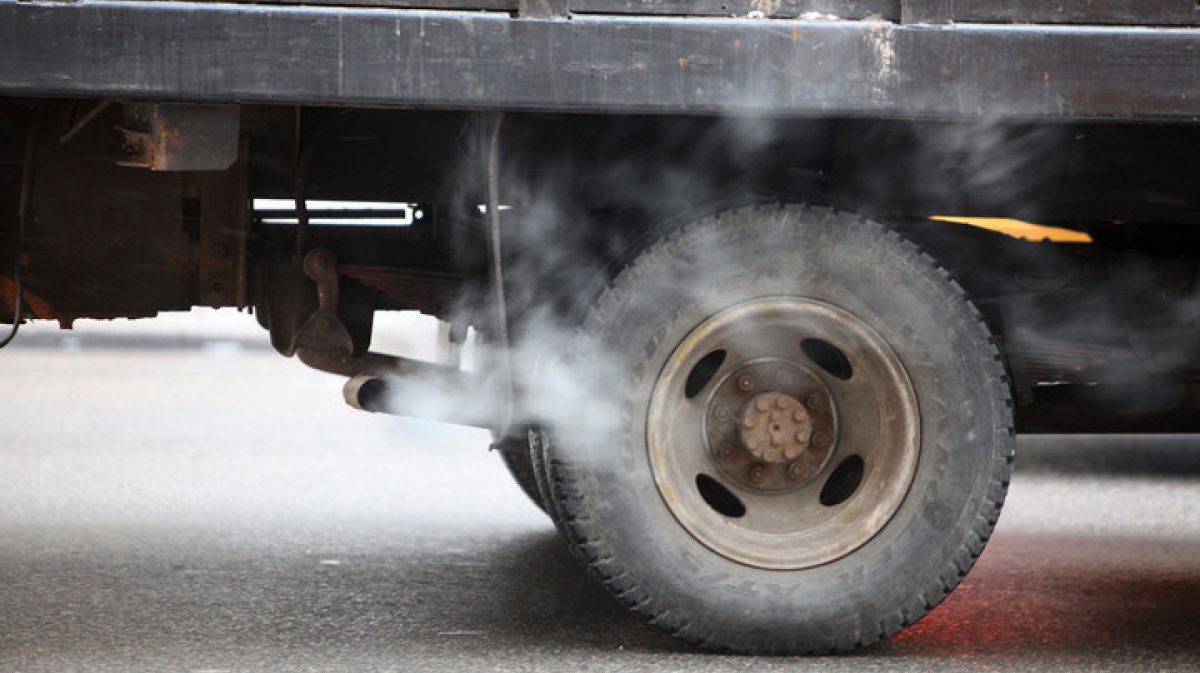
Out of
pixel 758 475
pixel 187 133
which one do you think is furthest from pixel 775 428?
pixel 187 133

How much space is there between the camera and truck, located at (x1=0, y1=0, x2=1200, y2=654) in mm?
3377

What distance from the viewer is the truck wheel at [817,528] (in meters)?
3.66

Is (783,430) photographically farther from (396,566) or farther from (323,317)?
(396,566)

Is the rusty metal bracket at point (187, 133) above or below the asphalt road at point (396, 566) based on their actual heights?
above

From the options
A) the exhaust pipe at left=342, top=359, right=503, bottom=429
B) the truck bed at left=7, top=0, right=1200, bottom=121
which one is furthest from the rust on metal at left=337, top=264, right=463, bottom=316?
the truck bed at left=7, top=0, right=1200, bottom=121

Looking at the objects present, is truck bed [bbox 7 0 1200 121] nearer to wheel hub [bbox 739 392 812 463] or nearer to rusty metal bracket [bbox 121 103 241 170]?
rusty metal bracket [bbox 121 103 241 170]

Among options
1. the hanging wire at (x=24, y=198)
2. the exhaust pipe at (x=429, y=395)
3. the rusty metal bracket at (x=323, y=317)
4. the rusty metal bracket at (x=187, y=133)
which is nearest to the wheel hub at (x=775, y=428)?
the exhaust pipe at (x=429, y=395)

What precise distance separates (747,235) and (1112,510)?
392cm

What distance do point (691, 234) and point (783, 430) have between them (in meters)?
0.55

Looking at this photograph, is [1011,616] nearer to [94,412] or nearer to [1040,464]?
[1040,464]

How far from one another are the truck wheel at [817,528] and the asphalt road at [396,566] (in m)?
0.16

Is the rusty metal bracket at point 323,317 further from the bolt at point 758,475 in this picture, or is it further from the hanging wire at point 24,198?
the bolt at point 758,475

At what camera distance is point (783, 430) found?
3.83m

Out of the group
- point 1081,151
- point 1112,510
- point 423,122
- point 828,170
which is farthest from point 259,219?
Result: point 1112,510
